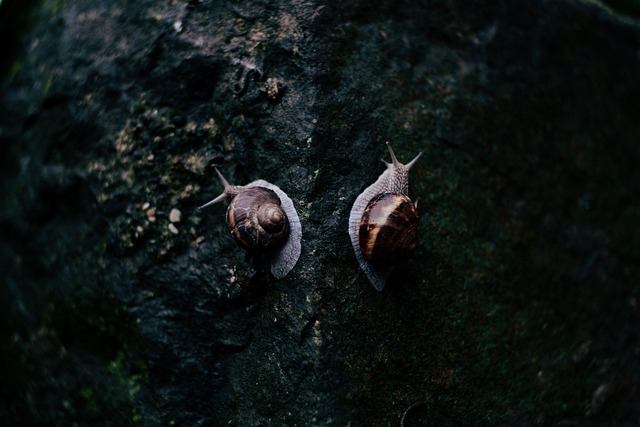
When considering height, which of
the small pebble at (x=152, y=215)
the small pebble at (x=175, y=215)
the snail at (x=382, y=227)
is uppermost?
the snail at (x=382, y=227)

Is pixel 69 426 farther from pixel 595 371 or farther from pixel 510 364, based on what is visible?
pixel 595 371

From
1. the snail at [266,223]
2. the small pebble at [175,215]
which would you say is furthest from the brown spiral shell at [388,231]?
the small pebble at [175,215]

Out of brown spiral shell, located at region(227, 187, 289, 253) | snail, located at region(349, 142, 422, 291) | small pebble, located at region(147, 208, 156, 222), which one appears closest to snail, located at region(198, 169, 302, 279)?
brown spiral shell, located at region(227, 187, 289, 253)

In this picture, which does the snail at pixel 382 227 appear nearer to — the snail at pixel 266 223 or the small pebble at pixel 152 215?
the snail at pixel 266 223

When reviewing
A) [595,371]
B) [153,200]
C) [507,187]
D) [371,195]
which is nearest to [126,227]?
[153,200]

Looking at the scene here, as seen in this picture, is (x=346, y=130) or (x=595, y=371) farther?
(x=595, y=371)

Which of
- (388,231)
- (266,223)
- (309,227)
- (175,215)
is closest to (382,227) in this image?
(388,231)

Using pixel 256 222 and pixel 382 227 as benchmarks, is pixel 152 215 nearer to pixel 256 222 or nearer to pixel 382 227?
pixel 256 222
